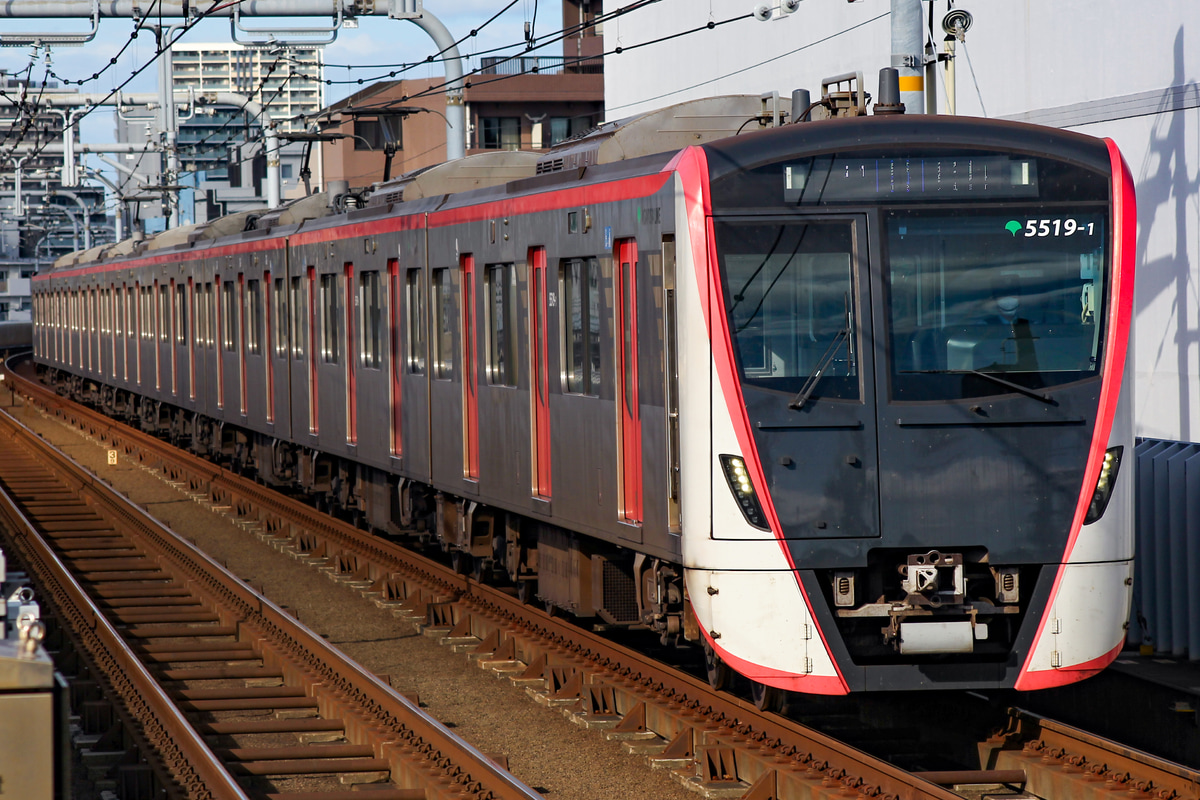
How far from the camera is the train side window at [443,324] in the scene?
39.4 feet

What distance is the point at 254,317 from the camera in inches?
774

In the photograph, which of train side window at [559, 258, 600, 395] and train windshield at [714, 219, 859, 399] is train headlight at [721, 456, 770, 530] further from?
train side window at [559, 258, 600, 395]

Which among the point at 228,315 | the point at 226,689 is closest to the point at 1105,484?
the point at 226,689

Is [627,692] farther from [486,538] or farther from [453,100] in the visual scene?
[453,100]

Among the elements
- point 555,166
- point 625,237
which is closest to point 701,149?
point 625,237

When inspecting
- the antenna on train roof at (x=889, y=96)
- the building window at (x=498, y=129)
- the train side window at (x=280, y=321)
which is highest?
the building window at (x=498, y=129)

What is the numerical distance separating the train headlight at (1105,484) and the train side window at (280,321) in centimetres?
1183

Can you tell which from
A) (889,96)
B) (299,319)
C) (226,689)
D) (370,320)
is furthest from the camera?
(299,319)

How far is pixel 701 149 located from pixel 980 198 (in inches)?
50.8

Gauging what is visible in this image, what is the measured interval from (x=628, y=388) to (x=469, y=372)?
3.24 metres

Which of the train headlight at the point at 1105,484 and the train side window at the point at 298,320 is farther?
the train side window at the point at 298,320

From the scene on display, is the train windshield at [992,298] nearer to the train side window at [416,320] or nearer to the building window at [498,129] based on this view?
the train side window at [416,320]

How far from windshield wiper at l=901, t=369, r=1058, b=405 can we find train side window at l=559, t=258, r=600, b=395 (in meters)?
2.10

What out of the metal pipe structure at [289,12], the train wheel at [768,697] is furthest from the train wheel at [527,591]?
the metal pipe structure at [289,12]
